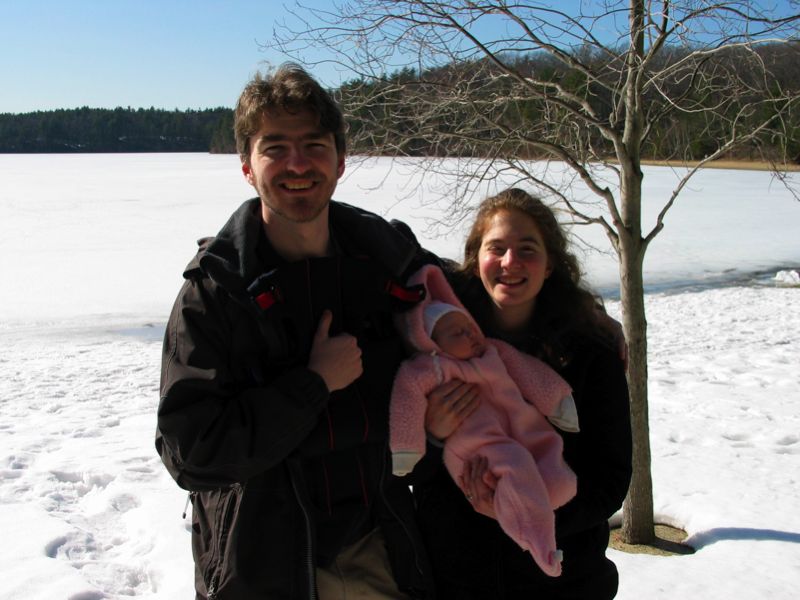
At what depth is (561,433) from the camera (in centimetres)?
221

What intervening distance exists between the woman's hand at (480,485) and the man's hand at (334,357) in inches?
16.7

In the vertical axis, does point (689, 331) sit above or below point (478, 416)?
below

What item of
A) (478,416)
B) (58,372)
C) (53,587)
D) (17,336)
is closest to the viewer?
(478,416)

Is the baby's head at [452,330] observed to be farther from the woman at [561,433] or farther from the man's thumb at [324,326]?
the man's thumb at [324,326]

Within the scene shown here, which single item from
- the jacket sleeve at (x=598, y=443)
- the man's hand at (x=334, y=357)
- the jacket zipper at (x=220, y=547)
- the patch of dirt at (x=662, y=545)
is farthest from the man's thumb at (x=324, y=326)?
the patch of dirt at (x=662, y=545)

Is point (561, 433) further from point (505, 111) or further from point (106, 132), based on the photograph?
point (106, 132)

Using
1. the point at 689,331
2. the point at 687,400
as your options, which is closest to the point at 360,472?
the point at 687,400

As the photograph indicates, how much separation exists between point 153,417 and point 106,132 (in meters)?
106

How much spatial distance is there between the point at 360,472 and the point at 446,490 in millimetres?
370

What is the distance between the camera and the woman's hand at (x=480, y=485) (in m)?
2.04

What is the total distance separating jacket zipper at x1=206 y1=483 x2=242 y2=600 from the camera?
1.87 meters

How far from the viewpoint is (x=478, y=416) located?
211 centimetres

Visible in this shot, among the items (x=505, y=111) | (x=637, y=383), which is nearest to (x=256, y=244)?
(x=637, y=383)

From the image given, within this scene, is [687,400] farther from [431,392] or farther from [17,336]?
[17,336]
